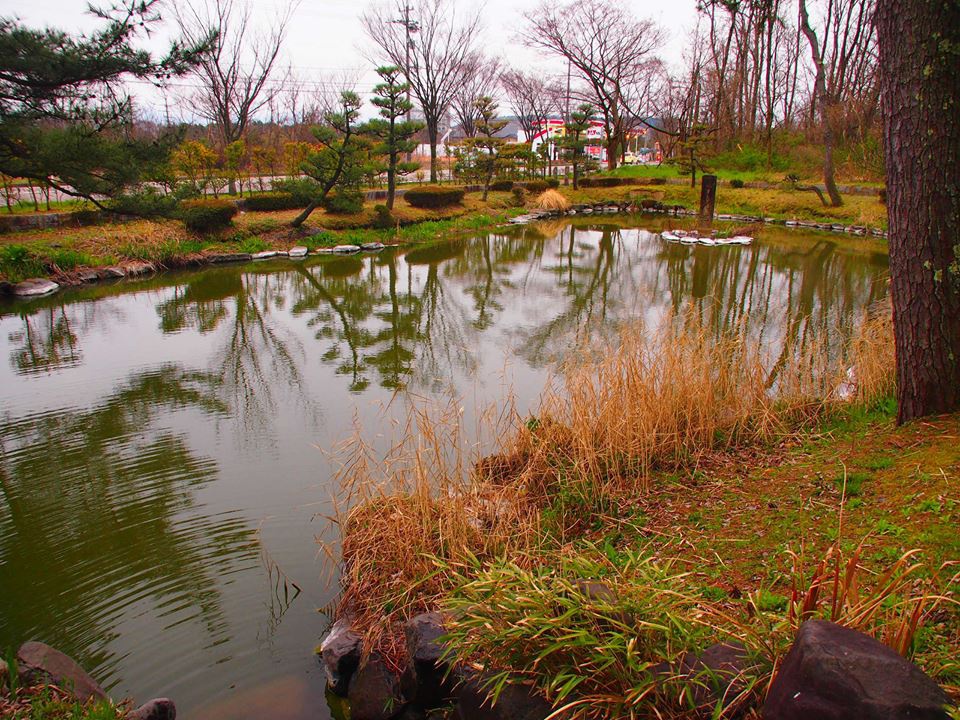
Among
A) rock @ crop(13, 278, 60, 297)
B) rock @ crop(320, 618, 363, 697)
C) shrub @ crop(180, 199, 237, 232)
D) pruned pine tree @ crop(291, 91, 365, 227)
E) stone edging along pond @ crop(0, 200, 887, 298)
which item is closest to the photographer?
rock @ crop(320, 618, 363, 697)

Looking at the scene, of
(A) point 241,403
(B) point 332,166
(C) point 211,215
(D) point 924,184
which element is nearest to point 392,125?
(B) point 332,166

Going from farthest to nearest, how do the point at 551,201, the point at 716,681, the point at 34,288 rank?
the point at 551,201, the point at 34,288, the point at 716,681

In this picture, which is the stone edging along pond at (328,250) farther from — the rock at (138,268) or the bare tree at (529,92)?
the bare tree at (529,92)

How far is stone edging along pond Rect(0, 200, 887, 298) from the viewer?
903cm

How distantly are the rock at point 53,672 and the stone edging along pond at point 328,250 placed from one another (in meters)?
8.16

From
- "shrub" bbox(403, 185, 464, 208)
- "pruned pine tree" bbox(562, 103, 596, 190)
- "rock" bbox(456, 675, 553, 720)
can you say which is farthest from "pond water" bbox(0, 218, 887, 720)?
"pruned pine tree" bbox(562, 103, 596, 190)

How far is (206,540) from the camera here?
3.30 meters

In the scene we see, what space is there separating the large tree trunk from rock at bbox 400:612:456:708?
2.26 m

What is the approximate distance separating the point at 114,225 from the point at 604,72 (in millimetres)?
16664

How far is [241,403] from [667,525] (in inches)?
140

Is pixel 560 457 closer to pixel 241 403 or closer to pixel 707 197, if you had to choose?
pixel 241 403

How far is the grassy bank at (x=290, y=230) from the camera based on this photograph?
31.9 feet

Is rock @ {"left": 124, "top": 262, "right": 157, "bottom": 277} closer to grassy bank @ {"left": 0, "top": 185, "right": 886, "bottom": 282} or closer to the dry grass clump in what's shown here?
grassy bank @ {"left": 0, "top": 185, "right": 886, "bottom": 282}

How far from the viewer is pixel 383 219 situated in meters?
14.0
